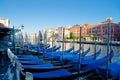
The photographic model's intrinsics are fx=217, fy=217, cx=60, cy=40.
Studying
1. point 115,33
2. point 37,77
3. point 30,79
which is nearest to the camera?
point 30,79

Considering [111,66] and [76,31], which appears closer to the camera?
[111,66]

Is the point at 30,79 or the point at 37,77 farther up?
the point at 30,79

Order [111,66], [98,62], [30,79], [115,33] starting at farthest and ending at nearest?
[115,33]
[98,62]
[111,66]
[30,79]

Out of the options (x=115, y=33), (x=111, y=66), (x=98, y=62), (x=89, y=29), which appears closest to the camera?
(x=111, y=66)

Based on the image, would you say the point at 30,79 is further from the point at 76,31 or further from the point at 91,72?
the point at 76,31

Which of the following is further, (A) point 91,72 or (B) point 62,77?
(A) point 91,72

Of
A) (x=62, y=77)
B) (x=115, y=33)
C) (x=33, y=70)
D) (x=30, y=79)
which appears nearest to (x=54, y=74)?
(x=62, y=77)

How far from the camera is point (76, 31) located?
81.0 metres

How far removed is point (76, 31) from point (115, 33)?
23.6 m

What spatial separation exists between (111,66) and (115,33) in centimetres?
5390

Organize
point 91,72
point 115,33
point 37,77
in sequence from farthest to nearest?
point 115,33
point 91,72
point 37,77

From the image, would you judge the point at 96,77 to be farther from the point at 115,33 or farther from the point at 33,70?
the point at 115,33

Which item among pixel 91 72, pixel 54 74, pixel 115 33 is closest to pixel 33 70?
pixel 54 74

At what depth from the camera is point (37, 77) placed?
20.3 feet
